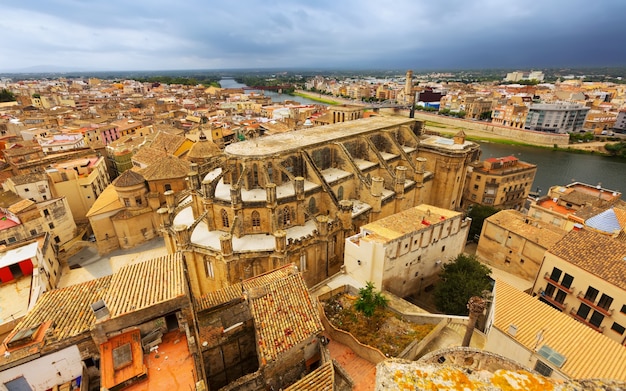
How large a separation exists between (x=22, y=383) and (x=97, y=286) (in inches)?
149

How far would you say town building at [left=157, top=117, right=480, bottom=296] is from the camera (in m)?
24.2

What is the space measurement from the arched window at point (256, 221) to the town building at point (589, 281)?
2119cm

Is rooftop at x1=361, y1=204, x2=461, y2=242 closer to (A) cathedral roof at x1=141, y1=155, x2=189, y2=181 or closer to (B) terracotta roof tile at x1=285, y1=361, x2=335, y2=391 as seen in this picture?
(B) terracotta roof tile at x1=285, y1=361, x2=335, y2=391

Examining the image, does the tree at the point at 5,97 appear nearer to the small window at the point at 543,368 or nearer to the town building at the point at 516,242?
the town building at the point at 516,242

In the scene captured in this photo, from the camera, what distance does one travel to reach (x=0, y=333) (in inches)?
833

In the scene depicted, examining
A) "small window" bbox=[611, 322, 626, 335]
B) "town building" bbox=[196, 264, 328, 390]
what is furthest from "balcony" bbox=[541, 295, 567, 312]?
"town building" bbox=[196, 264, 328, 390]

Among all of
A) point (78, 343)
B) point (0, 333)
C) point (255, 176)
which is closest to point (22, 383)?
point (78, 343)

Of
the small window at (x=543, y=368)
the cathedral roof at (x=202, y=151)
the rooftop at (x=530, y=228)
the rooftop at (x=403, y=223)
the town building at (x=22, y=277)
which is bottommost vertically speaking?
the town building at (x=22, y=277)

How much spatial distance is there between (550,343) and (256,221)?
19929 mm

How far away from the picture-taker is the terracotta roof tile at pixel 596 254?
1898cm

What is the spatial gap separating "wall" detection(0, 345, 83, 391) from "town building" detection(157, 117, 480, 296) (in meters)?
11.8

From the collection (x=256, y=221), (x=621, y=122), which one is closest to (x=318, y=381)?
(x=256, y=221)

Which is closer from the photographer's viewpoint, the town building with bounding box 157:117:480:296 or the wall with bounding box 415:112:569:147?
the town building with bounding box 157:117:480:296

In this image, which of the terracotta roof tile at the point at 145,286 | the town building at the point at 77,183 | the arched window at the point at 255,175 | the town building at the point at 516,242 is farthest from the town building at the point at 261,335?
the town building at the point at 77,183
